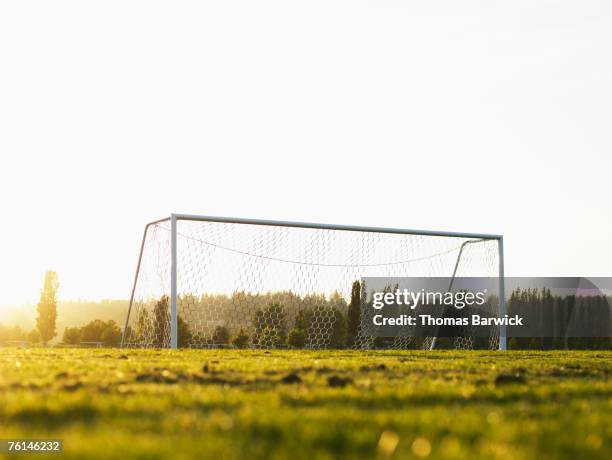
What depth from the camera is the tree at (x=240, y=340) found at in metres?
23.0

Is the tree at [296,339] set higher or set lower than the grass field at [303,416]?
lower

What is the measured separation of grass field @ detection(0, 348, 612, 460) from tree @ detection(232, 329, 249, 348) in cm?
1666

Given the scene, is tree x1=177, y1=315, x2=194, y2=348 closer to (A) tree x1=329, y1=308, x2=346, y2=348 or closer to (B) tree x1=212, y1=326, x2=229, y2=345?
(B) tree x1=212, y1=326, x2=229, y2=345

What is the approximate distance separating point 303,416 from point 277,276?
1878 centimetres

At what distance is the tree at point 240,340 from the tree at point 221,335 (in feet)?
1.10

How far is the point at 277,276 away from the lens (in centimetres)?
2275

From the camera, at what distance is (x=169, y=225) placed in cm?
2077

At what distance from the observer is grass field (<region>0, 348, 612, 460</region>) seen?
3178 millimetres

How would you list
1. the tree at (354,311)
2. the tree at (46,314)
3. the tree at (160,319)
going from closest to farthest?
the tree at (160,319), the tree at (354,311), the tree at (46,314)

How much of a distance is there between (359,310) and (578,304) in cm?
1289

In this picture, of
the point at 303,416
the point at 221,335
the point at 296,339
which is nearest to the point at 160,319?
the point at 221,335

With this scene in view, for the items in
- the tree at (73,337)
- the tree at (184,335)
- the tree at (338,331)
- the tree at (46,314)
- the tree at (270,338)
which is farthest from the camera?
the tree at (46,314)

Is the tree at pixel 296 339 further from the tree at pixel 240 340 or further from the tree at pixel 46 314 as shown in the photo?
the tree at pixel 46 314

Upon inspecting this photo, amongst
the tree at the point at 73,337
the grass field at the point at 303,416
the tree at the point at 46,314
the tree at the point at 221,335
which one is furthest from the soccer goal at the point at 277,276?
the tree at the point at 46,314
